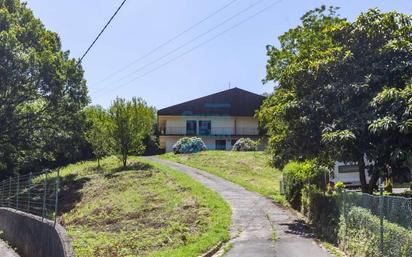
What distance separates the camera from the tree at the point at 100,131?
3716 centimetres

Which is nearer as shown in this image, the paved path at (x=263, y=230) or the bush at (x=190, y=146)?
the paved path at (x=263, y=230)

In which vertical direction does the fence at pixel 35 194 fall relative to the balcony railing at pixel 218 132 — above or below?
below

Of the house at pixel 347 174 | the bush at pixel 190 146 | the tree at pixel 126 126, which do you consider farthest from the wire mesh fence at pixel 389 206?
the bush at pixel 190 146

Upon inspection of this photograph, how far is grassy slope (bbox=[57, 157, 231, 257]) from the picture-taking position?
14.6m

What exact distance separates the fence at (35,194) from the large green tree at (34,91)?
1072 centimetres

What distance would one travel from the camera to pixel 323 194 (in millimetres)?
17000

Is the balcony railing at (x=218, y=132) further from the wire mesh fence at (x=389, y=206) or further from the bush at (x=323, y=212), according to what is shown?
the wire mesh fence at (x=389, y=206)

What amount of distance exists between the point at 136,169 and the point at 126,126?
4.08m

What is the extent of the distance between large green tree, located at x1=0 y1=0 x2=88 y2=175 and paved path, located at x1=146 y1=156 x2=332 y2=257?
14.1 m

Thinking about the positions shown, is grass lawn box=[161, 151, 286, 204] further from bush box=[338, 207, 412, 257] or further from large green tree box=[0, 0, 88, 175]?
large green tree box=[0, 0, 88, 175]

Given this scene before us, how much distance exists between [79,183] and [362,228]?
23731 millimetres

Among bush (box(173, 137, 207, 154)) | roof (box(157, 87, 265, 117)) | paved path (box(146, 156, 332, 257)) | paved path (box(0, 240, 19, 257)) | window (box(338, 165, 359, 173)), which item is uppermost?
roof (box(157, 87, 265, 117))

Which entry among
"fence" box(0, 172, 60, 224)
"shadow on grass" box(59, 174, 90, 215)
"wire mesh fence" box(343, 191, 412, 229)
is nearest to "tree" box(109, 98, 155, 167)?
"shadow on grass" box(59, 174, 90, 215)

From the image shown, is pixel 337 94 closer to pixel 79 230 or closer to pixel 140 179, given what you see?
pixel 79 230
